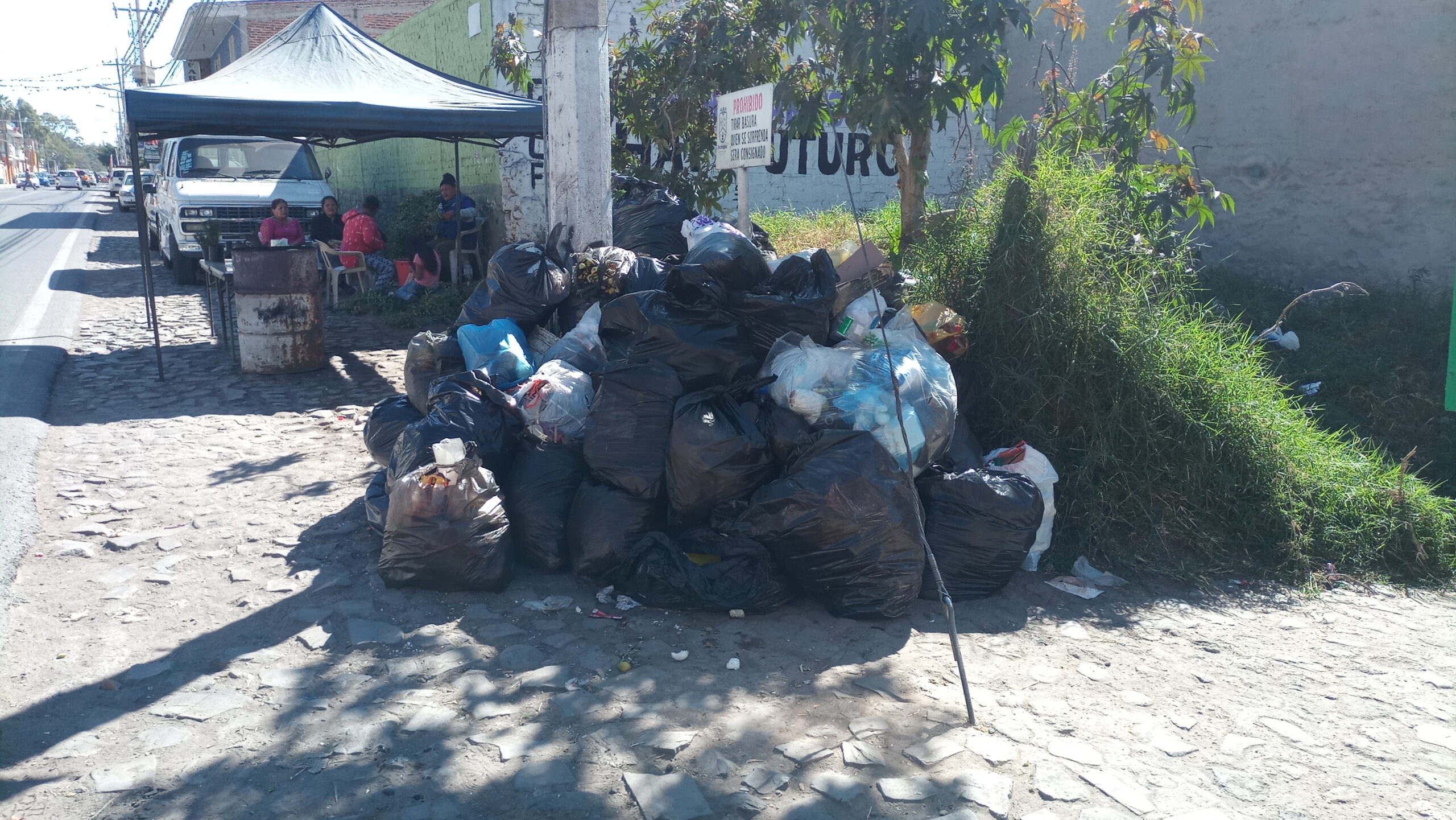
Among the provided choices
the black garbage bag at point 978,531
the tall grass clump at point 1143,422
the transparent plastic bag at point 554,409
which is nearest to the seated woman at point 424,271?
the transparent plastic bag at point 554,409

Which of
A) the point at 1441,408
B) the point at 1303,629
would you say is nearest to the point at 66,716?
the point at 1303,629

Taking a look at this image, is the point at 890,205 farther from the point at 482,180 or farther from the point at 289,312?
the point at 482,180

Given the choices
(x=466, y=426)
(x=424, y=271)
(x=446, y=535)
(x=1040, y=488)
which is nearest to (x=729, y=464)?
(x=446, y=535)

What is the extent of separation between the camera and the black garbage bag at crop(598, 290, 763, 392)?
399cm

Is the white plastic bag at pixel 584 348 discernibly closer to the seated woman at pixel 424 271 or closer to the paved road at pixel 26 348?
the paved road at pixel 26 348

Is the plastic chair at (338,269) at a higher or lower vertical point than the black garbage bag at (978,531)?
higher

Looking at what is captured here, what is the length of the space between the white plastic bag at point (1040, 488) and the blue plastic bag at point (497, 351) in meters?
2.37

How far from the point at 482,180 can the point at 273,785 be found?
1044 centimetres

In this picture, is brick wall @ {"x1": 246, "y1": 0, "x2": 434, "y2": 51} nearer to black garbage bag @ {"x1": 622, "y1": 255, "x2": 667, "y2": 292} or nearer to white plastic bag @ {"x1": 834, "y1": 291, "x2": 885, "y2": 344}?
black garbage bag @ {"x1": 622, "y1": 255, "x2": 667, "y2": 292}

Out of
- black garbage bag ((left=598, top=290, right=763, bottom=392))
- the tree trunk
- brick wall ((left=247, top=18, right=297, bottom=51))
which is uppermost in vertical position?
brick wall ((left=247, top=18, right=297, bottom=51))

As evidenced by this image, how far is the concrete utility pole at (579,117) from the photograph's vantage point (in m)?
5.55

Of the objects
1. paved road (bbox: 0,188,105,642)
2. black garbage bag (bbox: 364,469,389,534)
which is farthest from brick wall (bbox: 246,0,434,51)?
black garbage bag (bbox: 364,469,389,534)

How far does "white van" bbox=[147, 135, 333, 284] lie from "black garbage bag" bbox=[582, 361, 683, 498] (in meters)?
8.88

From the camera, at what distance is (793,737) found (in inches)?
109
